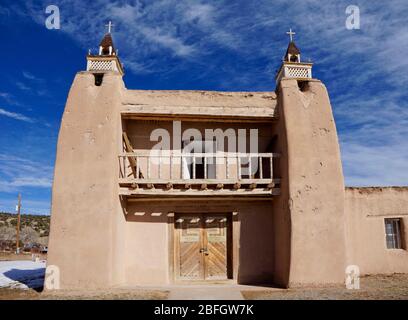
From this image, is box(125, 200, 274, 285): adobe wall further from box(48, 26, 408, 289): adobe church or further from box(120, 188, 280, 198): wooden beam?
box(120, 188, 280, 198): wooden beam

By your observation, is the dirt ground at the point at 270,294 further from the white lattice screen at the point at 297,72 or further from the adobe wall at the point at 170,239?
the white lattice screen at the point at 297,72

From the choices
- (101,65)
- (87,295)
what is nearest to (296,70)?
(101,65)

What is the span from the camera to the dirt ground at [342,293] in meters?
9.75

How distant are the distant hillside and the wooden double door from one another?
1405 inches

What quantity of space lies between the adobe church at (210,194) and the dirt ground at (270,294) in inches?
24.2

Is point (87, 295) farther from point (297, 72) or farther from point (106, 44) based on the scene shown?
point (297, 72)

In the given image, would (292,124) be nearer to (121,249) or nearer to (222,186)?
(222,186)

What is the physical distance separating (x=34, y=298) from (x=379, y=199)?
1231 cm

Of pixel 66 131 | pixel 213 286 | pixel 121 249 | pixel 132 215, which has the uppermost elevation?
pixel 66 131

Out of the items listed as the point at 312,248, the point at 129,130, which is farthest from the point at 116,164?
the point at 312,248

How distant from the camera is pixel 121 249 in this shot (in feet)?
41.1

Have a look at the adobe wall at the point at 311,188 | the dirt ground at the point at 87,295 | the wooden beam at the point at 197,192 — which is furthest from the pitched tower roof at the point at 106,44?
the dirt ground at the point at 87,295

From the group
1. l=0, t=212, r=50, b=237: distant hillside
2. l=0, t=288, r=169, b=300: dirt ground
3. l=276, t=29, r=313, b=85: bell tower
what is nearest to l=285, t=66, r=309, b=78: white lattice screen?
l=276, t=29, r=313, b=85: bell tower
